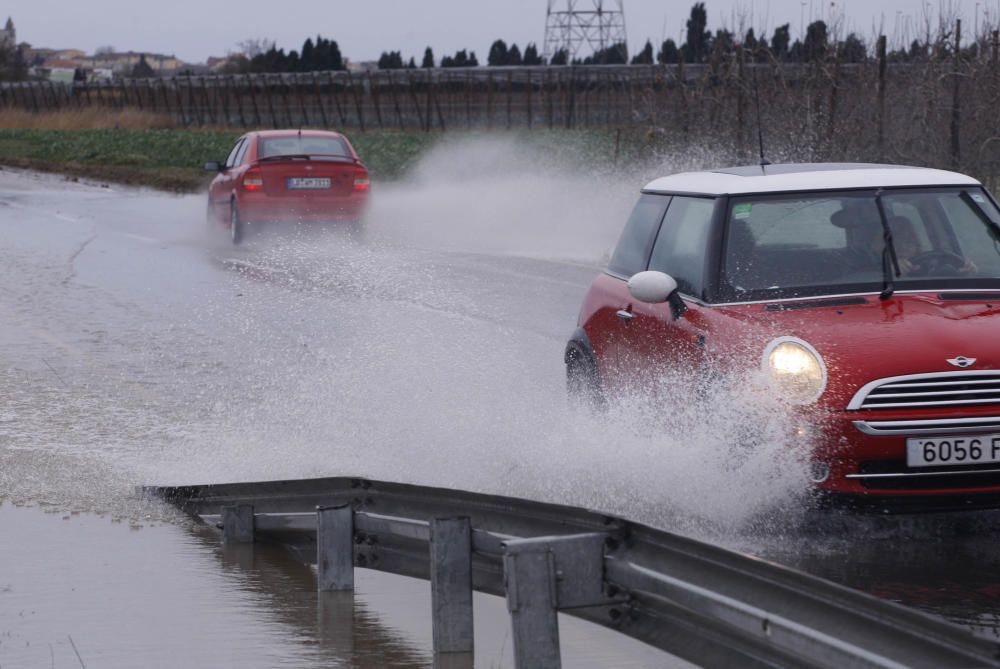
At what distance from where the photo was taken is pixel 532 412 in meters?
9.70

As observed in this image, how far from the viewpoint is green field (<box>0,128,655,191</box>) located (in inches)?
1497

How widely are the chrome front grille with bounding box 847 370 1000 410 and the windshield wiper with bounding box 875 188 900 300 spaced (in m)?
0.85

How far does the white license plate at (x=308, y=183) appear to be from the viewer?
2348 cm

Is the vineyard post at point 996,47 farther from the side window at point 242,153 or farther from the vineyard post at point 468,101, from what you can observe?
the vineyard post at point 468,101

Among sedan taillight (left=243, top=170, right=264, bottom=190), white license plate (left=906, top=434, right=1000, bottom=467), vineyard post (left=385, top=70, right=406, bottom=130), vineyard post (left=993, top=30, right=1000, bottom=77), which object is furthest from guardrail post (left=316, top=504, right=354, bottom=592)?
vineyard post (left=385, top=70, right=406, bottom=130)

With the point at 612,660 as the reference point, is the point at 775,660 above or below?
above

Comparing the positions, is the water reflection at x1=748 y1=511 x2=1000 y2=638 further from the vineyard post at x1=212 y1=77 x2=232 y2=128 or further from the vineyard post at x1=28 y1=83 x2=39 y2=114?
the vineyard post at x1=28 y1=83 x2=39 y2=114

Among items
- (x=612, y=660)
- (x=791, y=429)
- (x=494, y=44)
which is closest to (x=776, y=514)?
(x=791, y=429)

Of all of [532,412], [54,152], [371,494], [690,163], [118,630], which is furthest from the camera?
[54,152]

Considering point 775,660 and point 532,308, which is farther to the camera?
point 532,308

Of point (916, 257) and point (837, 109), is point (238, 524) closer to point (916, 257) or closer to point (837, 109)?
point (916, 257)

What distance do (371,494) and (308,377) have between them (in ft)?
19.4

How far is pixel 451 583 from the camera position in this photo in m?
5.45

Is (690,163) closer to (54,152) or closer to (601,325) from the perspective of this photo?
(601,325)
